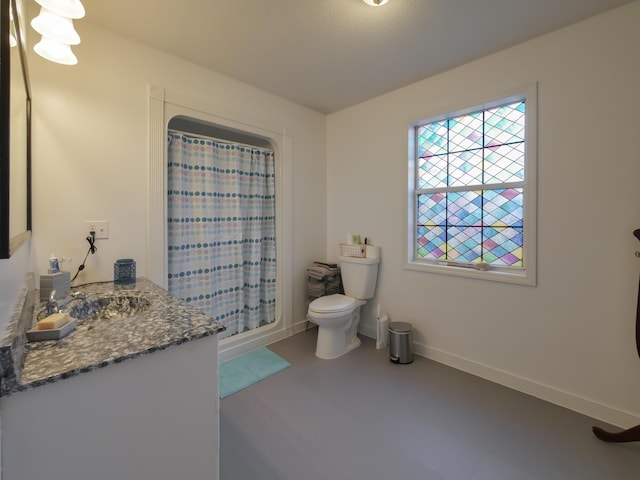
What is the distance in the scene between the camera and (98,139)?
177 cm

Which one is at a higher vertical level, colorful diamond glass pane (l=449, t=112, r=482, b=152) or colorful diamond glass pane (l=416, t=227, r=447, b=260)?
colorful diamond glass pane (l=449, t=112, r=482, b=152)

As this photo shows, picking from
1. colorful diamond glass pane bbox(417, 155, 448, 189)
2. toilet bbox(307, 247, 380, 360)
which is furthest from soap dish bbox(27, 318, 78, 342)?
colorful diamond glass pane bbox(417, 155, 448, 189)

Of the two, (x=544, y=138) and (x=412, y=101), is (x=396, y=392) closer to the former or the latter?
(x=544, y=138)

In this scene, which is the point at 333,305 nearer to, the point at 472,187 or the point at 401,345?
the point at 401,345

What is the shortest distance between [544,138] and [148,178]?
2.61m

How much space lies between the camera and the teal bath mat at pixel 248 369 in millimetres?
2042

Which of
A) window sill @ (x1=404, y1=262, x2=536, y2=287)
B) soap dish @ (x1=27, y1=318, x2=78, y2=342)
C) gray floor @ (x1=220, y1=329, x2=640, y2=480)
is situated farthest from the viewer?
window sill @ (x1=404, y1=262, x2=536, y2=287)

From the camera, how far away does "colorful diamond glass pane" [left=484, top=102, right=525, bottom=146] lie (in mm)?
2070

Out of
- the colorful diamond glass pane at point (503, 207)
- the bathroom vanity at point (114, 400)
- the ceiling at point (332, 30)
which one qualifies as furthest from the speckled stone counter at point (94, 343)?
the colorful diamond glass pane at point (503, 207)

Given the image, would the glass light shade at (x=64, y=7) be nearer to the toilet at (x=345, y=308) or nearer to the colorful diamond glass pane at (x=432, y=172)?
the toilet at (x=345, y=308)

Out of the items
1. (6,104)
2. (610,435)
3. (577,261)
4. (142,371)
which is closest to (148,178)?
(6,104)

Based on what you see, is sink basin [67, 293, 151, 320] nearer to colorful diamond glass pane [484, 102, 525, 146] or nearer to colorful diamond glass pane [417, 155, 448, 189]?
colorful diamond glass pane [417, 155, 448, 189]

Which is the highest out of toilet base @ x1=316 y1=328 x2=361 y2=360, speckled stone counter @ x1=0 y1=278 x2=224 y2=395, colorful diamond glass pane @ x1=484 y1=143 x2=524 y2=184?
colorful diamond glass pane @ x1=484 y1=143 x2=524 y2=184

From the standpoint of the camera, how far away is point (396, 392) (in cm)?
199
